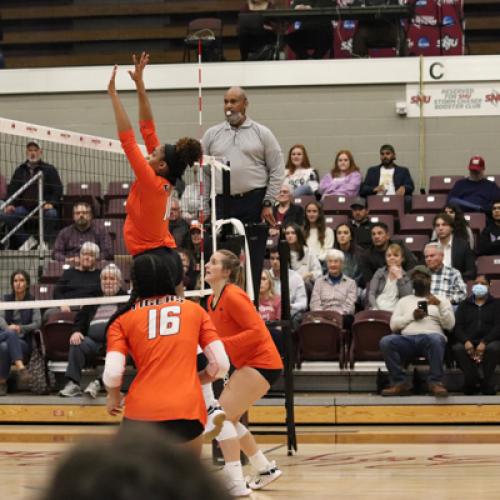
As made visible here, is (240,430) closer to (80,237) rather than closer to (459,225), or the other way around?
(80,237)

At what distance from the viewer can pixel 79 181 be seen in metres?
15.8

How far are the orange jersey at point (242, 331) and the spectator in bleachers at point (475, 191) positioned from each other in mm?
7068

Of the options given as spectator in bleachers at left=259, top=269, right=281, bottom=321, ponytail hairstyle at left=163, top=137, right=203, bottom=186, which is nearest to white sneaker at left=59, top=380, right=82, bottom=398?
spectator in bleachers at left=259, top=269, right=281, bottom=321

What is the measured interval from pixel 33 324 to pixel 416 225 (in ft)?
15.5

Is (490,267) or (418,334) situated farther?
(490,267)

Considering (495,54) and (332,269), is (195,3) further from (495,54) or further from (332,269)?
(332,269)

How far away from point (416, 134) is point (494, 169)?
122 centimetres

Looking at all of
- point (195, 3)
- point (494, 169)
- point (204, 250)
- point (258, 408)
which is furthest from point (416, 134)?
point (204, 250)

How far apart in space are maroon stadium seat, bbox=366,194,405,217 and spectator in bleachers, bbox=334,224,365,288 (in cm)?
136

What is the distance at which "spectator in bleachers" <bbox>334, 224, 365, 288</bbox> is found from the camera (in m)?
12.8

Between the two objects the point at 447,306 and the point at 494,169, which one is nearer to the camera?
the point at 447,306

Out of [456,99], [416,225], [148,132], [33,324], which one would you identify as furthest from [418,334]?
[456,99]

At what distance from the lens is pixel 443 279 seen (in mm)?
11977

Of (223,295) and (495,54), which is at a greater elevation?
(495,54)
